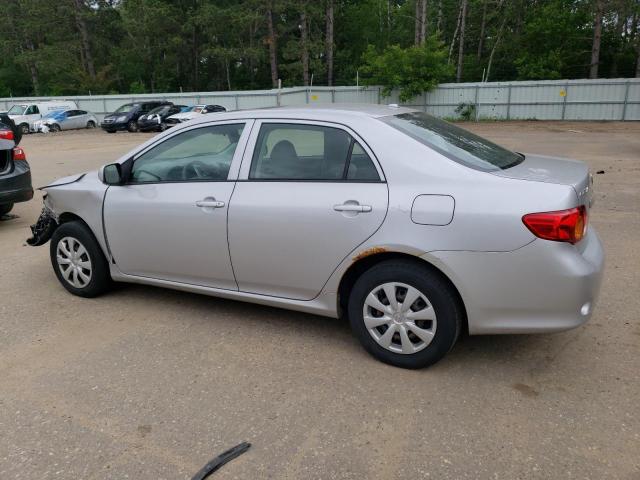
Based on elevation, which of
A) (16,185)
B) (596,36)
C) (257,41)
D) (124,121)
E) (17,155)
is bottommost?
(124,121)

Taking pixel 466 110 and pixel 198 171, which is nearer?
pixel 198 171

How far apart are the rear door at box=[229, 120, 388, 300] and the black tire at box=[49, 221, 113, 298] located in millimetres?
1419

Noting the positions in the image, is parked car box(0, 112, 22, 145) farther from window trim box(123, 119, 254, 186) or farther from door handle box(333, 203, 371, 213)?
door handle box(333, 203, 371, 213)

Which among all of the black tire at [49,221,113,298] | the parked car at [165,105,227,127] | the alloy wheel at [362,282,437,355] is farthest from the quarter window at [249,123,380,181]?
the parked car at [165,105,227,127]

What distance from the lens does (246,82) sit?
49.7m

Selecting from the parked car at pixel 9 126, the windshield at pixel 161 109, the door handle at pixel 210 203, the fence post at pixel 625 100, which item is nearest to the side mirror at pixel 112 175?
the door handle at pixel 210 203

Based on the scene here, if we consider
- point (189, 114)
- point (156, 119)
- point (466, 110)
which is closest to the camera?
point (189, 114)

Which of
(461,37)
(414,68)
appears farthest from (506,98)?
(461,37)

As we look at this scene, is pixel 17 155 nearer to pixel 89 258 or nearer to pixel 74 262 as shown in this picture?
pixel 74 262

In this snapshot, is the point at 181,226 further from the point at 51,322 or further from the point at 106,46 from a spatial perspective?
the point at 106,46

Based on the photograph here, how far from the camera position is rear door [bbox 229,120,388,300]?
340 cm

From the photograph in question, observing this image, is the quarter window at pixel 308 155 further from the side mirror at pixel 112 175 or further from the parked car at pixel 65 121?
the parked car at pixel 65 121

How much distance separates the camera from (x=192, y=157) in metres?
4.26

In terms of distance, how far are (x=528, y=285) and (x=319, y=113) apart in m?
1.75
